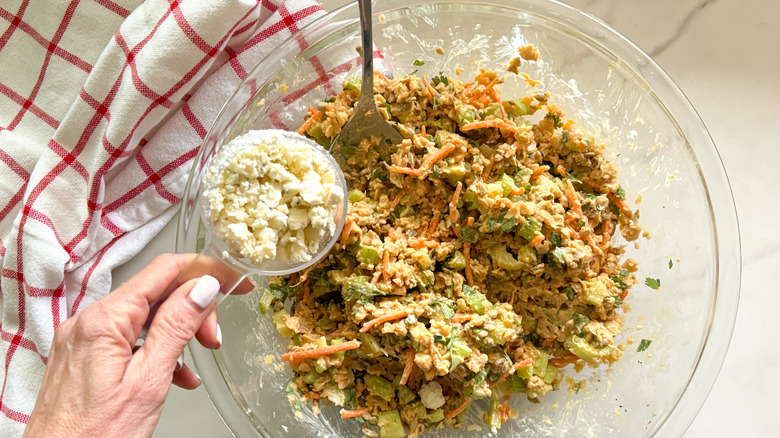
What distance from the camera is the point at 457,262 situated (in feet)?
6.05

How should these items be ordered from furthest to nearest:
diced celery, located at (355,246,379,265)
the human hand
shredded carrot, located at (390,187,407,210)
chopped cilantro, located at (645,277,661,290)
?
chopped cilantro, located at (645,277,661,290)
shredded carrot, located at (390,187,407,210)
diced celery, located at (355,246,379,265)
the human hand

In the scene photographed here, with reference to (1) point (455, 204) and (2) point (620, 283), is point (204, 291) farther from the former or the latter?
(2) point (620, 283)

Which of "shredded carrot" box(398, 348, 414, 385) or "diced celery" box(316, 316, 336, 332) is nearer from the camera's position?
"shredded carrot" box(398, 348, 414, 385)

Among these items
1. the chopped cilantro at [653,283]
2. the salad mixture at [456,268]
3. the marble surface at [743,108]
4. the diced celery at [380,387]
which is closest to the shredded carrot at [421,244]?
the salad mixture at [456,268]

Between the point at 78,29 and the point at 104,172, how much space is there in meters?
0.53

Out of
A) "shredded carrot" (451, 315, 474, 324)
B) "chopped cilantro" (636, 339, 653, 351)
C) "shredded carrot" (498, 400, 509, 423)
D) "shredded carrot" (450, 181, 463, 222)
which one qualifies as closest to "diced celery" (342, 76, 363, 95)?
"shredded carrot" (450, 181, 463, 222)

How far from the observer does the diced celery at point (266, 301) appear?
6.41 ft

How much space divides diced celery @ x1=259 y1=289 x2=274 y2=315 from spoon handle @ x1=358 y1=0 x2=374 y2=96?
722 millimetres

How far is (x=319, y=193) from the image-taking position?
5.10ft

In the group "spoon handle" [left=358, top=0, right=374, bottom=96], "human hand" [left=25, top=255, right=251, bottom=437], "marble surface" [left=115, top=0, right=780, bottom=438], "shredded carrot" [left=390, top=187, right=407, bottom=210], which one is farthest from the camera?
"marble surface" [left=115, top=0, right=780, bottom=438]

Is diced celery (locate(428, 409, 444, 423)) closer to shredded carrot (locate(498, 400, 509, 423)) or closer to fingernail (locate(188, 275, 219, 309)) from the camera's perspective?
shredded carrot (locate(498, 400, 509, 423))

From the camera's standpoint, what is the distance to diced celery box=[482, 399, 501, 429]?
6.27ft

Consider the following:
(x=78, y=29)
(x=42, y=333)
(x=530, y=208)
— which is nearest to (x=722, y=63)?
(x=530, y=208)

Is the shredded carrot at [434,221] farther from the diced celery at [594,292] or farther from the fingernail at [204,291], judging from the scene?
the fingernail at [204,291]
